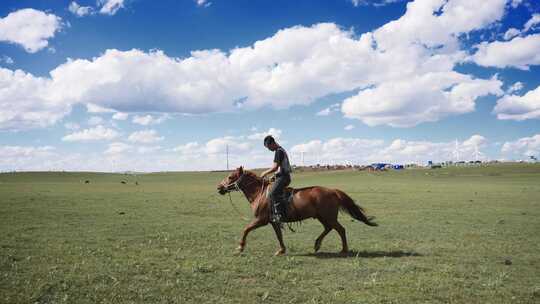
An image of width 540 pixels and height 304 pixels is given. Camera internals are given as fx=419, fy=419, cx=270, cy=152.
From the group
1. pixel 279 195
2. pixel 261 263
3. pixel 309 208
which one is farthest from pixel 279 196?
pixel 261 263

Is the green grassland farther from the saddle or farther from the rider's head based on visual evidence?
the rider's head

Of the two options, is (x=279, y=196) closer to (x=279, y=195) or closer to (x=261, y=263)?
(x=279, y=195)

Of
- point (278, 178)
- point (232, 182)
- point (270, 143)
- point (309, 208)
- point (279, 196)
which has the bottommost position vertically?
point (309, 208)

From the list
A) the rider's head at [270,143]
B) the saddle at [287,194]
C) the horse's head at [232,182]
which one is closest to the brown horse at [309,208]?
the saddle at [287,194]

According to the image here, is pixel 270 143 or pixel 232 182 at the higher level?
pixel 270 143

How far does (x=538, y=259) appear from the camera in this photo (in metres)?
12.3

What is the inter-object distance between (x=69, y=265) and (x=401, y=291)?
26.6 ft

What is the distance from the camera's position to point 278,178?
1274cm

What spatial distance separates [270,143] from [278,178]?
3.65 ft

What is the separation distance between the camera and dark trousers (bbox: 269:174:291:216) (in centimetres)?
1270

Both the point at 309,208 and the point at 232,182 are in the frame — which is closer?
the point at 309,208

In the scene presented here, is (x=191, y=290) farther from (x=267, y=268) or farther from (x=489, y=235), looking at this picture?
(x=489, y=235)

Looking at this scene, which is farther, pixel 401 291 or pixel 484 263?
pixel 484 263

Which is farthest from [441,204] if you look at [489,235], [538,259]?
[538,259]
